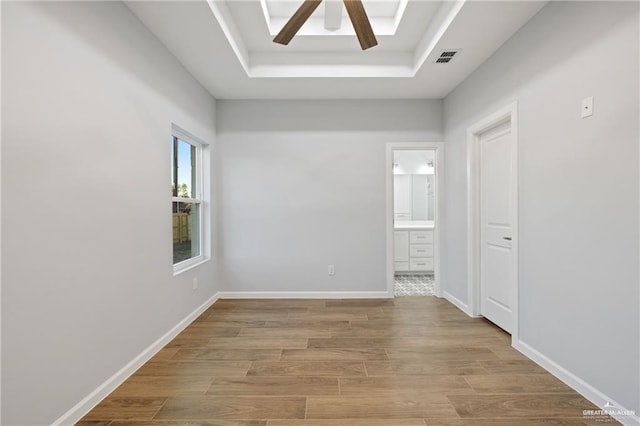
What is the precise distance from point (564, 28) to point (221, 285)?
13.5 feet

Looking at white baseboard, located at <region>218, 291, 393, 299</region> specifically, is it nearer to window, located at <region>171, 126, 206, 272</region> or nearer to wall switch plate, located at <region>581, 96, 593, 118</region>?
window, located at <region>171, 126, 206, 272</region>

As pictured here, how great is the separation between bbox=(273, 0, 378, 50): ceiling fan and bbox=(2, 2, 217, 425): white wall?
1117 mm

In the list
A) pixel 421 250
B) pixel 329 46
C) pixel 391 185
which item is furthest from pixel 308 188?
pixel 421 250

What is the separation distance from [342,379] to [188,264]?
208cm

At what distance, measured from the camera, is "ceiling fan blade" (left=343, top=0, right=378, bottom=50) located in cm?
186

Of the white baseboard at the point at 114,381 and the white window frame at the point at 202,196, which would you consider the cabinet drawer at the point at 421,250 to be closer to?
the white window frame at the point at 202,196

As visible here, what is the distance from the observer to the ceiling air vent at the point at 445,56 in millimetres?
2754

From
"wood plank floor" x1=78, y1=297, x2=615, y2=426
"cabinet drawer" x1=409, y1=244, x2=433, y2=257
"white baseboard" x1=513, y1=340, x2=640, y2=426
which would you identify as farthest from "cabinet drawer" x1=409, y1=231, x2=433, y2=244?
"white baseboard" x1=513, y1=340, x2=640, y2=426

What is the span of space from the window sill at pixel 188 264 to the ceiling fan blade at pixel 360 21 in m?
2.55

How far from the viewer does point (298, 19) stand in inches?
78.2

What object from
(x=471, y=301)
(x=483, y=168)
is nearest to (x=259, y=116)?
(x=483, y=168)

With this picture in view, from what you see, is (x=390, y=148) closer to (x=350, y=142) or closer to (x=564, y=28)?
(x=350, y=142)

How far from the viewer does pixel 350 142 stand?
3.93 metres

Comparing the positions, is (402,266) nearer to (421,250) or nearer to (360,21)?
(421,250)
